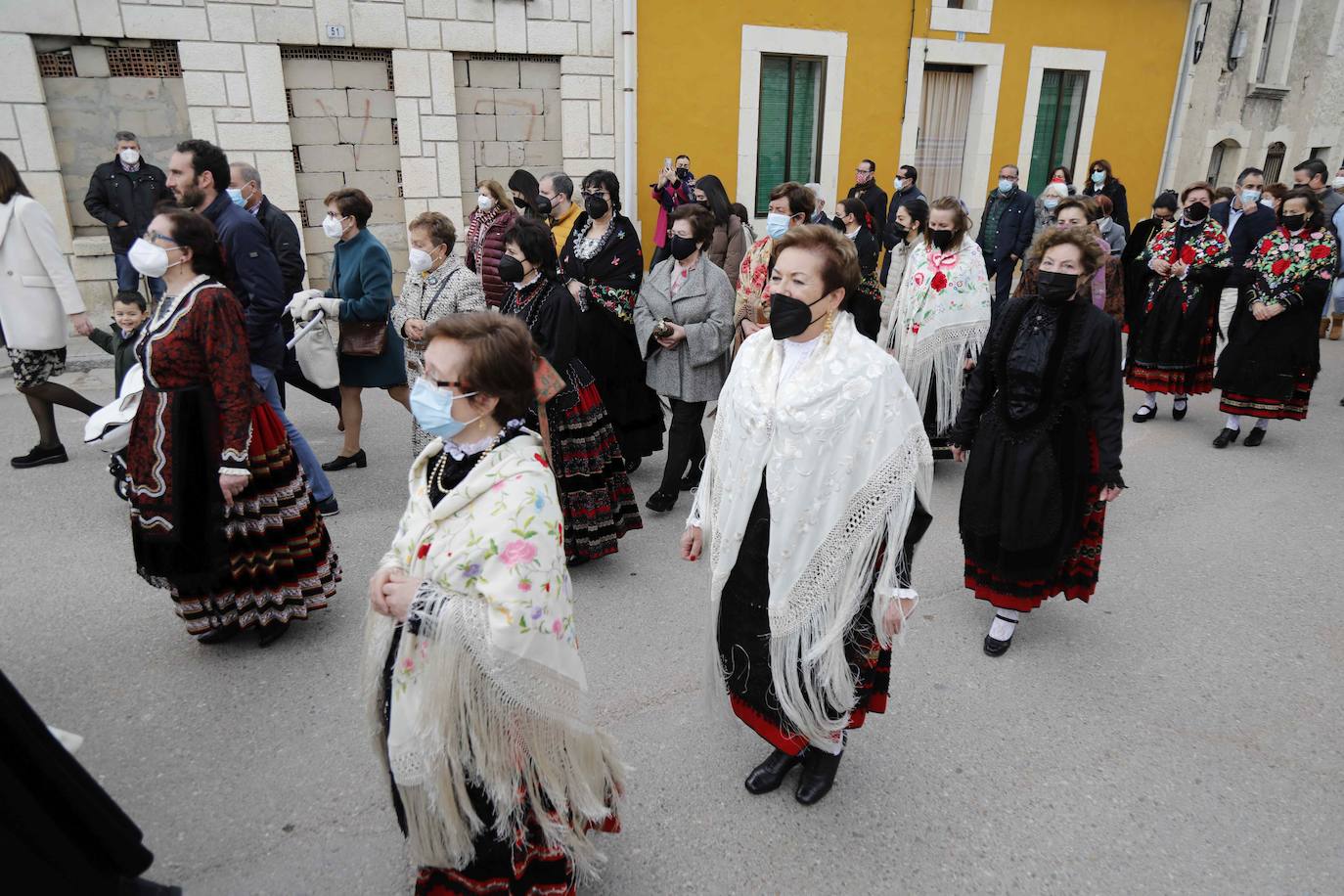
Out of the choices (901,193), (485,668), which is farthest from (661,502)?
(901,193)

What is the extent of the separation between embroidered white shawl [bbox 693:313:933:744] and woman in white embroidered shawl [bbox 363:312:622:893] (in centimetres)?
65

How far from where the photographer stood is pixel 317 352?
197 inches

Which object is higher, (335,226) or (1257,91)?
(1257,91)

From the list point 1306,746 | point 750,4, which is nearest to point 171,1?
point 750,4

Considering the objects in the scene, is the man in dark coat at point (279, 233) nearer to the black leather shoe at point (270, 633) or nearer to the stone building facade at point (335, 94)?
the black leather shoe at point (270, 633)

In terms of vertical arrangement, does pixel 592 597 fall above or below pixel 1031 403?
below

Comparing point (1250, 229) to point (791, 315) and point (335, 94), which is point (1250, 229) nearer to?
point (791, 315)

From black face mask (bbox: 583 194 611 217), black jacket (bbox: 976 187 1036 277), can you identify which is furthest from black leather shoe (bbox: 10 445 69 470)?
black jacket (bbox: 976 187 1036 277)

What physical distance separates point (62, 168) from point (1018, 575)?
32.2 feet

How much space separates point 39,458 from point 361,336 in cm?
228

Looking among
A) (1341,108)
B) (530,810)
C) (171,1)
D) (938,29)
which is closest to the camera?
(530,810)

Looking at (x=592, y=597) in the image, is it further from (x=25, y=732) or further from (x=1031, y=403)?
(x=25, y=732)

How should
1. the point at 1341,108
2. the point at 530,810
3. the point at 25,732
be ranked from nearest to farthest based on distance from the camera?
the point at 25,732 < the point at 530,810 < the point at 1341,108

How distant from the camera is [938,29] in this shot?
1212 cm
